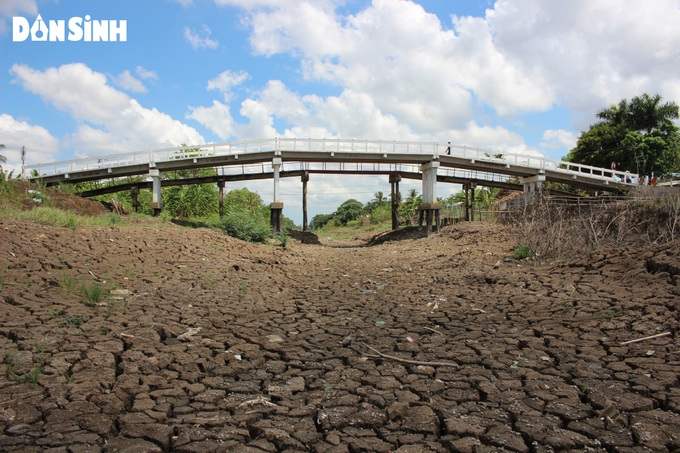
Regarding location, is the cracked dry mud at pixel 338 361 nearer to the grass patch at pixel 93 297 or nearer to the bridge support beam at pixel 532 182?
the grass patch at pixel 93 297

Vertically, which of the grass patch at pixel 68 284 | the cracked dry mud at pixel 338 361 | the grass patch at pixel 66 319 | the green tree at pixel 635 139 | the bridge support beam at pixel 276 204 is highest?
the green tree at pixel 635 139

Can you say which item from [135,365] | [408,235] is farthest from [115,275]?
[408,235]

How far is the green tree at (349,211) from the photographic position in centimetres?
6796

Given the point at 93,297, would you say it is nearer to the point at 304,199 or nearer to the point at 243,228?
the point at 243,228

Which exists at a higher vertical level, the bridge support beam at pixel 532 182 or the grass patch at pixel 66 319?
the bridge support beam at pixel 532 182

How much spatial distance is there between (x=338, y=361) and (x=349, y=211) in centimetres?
6529

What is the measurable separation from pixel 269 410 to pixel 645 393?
299 centimetres

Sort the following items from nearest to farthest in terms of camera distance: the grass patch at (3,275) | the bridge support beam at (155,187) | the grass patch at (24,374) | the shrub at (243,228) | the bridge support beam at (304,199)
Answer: the grass patch at (24,374) → the grass patch at (3,275) → the shrub at (243,228) → the bridge support beam at (155,187) → the bridge support beam at (304,199)

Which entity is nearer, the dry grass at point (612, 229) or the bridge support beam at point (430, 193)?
the dry grass at point (612, 229)

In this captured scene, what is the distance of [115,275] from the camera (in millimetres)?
8039

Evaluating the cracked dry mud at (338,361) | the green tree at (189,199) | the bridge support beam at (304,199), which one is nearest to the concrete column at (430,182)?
the bridge support beam at (304,199)

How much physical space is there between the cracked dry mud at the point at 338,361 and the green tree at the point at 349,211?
5848 centimetres

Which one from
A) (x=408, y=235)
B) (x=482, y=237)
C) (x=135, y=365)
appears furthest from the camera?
(x=408, y=235)

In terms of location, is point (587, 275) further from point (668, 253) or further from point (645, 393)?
point (645, 393)
